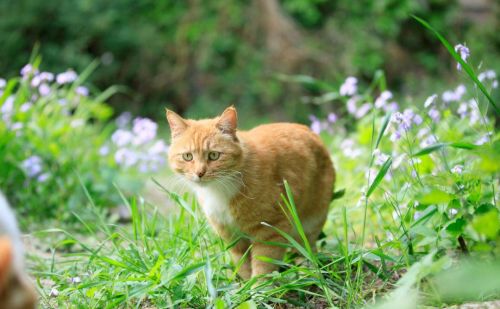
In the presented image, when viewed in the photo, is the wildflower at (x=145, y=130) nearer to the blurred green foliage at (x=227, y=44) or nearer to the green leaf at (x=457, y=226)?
the green leaf at (x=457, y=226)

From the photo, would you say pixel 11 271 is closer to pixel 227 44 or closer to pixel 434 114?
pixel 434 114

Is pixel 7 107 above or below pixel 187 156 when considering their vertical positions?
above

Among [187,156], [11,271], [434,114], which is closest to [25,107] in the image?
[187,156]

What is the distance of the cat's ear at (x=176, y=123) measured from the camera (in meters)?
2.84

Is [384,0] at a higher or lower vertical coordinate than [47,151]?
higher

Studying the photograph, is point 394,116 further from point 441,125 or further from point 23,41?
point 23,41

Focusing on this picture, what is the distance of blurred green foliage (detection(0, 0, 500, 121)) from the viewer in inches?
315

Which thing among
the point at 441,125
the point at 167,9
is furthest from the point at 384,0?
the point at 441,125

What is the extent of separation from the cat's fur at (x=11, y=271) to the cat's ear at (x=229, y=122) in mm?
1315

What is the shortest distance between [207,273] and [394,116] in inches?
42.6

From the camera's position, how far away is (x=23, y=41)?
8.20m

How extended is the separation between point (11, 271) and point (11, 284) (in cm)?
3

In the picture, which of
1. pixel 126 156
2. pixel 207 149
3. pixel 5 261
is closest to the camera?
pixel 5 261

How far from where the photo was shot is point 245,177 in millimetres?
2674
